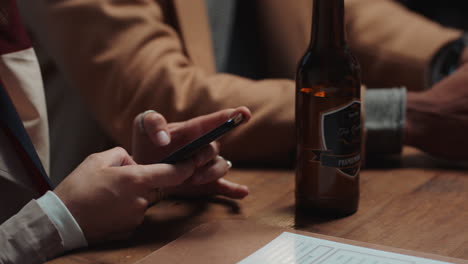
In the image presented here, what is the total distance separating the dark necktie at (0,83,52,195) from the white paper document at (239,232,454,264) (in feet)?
1.10

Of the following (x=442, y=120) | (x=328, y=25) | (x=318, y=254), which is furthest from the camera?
(x=442, y=120)

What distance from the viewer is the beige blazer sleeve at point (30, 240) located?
57cm

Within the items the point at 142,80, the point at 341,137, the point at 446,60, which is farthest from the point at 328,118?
the point at 446,60

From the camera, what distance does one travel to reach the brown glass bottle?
0.63 m

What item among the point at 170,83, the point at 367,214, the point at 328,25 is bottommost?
the point at 367,214

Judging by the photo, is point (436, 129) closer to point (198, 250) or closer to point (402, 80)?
point (402, 80)

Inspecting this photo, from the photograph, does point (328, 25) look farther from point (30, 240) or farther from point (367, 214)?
point (30, 240)

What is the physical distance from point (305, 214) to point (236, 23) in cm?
82

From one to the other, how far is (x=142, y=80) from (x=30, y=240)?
0.43 m

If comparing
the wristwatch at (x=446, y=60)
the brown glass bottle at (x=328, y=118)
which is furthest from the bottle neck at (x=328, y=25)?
the wristwatch at (x=446, y=60)

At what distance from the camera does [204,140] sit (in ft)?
1.92

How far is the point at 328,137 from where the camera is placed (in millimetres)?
628

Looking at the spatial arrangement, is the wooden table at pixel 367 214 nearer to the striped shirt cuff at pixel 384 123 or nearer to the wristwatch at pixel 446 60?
the striped shirt cuff at pixel 384 123

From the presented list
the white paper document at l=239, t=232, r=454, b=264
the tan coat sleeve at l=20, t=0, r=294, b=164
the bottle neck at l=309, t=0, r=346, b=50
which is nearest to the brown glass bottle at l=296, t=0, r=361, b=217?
the bottle neck at l=309, t=0, r=346, b=50
